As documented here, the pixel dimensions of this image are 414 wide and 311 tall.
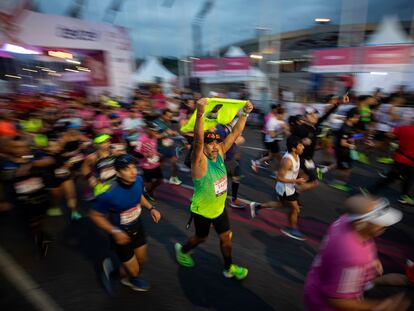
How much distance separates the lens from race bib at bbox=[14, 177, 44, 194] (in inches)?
152

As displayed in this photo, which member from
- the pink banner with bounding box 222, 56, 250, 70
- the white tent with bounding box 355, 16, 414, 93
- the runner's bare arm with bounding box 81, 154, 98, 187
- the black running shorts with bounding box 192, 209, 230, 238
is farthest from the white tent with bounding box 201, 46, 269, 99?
the black running shorts with bounding box 192, 209, 230, 238

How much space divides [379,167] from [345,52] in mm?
6954

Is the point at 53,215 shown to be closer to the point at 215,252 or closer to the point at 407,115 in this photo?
the point at 215,252

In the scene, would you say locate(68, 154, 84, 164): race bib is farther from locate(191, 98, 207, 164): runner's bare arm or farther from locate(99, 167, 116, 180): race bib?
locate(191, 98, 207, 164): runner's bare arm

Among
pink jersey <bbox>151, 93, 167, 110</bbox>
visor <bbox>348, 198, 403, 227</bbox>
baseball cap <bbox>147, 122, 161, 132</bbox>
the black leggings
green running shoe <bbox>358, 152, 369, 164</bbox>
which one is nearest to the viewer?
visor <bbox>348, 198, 403, 227</bbox>

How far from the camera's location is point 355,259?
1802 mm

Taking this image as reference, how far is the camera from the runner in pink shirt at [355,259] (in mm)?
1808

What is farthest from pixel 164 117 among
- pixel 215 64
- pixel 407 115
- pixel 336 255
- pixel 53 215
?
pixel 215 64

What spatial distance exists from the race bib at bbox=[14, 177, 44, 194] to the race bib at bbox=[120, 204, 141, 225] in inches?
65.5

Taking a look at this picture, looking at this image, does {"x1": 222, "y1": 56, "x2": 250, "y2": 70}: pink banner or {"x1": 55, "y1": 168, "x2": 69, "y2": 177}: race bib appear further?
{"x1": 222, "y1": 56, "x2": 250, "y2": 70}: pink banner

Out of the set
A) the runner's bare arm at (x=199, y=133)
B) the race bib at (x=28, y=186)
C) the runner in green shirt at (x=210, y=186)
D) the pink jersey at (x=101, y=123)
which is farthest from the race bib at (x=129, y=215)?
the pink jersey at (x=101, y=123)

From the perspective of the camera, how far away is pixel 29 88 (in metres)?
18.0

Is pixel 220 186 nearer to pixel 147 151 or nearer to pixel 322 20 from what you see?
pixel 147 151

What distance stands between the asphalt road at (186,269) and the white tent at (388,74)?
8432 mm
